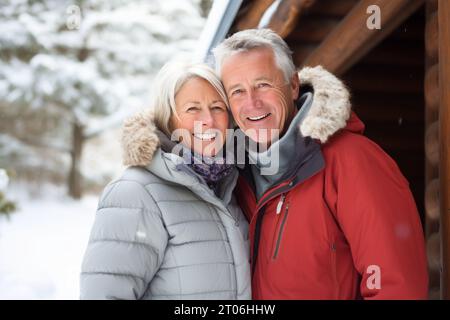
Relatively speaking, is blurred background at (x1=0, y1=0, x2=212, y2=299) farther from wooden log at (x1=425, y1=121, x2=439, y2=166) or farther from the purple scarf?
the purple scarf

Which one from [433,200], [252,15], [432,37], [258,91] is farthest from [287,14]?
[433,200]

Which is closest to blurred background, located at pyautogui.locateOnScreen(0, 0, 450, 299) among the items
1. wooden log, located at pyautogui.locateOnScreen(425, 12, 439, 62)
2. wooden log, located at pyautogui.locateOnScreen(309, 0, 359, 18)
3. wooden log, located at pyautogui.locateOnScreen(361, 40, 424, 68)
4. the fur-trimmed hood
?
wooden log, located at pyautogui.locateOnScreen(361, 40, 424, 68)

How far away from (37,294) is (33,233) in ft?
12.9

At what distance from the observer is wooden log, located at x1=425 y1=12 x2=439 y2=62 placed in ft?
7.44

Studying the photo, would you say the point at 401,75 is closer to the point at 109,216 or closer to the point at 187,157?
the point at 187,157

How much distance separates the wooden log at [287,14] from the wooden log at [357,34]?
0.94 ft

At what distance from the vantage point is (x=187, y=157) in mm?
1867

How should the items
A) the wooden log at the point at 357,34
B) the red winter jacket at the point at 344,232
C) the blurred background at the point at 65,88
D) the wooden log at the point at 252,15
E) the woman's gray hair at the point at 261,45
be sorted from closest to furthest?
the red winter jacket at the point at 344,232 < the woman's gray hair at the point at 261,45 < the wooden log at the point at 357,34 < the wooden log at the point at 252,15 < the blurred background at the point at 65,88

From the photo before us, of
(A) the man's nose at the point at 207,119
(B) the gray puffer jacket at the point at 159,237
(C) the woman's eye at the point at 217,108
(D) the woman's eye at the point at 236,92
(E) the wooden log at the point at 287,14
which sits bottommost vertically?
(B) the gray puffer jacket at the point at 159,237

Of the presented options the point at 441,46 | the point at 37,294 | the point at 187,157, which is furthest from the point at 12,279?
the point at 441,46

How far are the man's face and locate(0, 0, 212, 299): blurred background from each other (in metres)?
8.39

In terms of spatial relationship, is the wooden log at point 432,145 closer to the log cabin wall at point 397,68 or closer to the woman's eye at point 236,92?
the log cabin wall at point 397,68

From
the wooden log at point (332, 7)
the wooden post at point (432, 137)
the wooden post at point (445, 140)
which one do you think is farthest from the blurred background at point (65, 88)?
the wooden post at point (445, 140)

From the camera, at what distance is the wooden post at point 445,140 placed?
1.64 m
